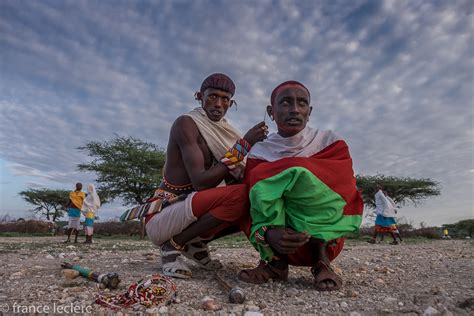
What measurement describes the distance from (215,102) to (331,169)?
1.31m

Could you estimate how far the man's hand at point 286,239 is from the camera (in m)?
2.63

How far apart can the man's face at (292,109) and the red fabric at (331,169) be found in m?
0.31

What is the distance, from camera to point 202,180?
309cm

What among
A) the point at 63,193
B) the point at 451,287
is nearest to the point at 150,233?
the point at 451,287

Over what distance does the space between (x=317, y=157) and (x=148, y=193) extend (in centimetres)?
2051

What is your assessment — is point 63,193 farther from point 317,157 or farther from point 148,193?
point 317,157

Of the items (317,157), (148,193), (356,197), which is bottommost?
(356,197)

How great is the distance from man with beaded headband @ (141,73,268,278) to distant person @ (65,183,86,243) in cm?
→ 898

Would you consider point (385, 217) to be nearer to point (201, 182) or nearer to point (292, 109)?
point (292, 109)

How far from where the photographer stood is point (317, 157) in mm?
2920

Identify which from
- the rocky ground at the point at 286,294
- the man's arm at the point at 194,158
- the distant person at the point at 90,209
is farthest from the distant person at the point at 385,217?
the man's arm at the point at 194,158

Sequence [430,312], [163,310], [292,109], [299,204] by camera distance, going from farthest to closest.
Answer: [292,109] → [299,204] → [163,310] → [430,312]

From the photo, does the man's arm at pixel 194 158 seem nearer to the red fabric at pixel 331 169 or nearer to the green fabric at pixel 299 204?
the red fabric at pixel 331 169

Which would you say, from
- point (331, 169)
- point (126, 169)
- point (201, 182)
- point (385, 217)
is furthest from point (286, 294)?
point (126, 169)
